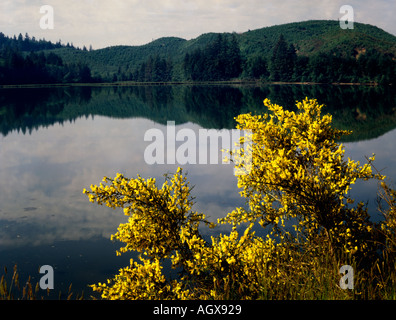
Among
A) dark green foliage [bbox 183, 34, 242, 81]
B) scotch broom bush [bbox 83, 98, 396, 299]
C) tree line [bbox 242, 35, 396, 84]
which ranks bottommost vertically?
scotch broom bush [bbox 83, 98, 396, 299]

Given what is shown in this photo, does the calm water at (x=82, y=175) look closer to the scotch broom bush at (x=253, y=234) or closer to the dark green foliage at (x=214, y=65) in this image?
the scotch broom bush at (x=253, y=234)

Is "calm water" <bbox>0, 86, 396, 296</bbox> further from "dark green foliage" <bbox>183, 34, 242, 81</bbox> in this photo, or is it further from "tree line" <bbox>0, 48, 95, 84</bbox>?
"dark green foliage" <bbox>183, 34, 242, 81</bbox>

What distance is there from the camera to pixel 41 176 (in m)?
25.8

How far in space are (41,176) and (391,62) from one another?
399 feet

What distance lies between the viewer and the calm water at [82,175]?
13.9 meters

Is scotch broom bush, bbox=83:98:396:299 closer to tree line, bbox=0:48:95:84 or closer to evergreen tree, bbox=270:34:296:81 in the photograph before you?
evergreen tree, bbox=270:34:296:81

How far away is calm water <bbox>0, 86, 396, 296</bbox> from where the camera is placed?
45.7 ft

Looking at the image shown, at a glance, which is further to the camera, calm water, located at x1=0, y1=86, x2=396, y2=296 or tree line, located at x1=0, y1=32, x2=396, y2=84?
tree line, located at x1=0, y1=32, x2=396, y2=84

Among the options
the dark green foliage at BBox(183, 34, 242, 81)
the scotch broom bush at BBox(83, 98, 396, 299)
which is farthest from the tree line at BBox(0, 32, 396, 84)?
the scotch broom bush at BBox(83, 98, 396, 299)

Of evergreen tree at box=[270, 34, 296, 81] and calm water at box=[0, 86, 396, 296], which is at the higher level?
evergreen tree at box=[270, 34, 296, 81]

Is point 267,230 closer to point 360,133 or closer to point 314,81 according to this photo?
point 360,133

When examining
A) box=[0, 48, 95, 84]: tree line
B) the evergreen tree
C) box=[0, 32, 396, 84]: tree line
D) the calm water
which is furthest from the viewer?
box=[0, 48, 95, 84]: tree line

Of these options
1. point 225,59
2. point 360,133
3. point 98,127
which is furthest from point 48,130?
point 225,59

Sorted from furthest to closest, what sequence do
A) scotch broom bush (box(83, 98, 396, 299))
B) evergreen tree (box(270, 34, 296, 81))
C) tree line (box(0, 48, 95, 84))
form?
tree line (box(0, 48, 95, 84))
evergreen tree (box(270, 34, 296, 81))
scotch broom bush (box(83, 98, 396, 299))
